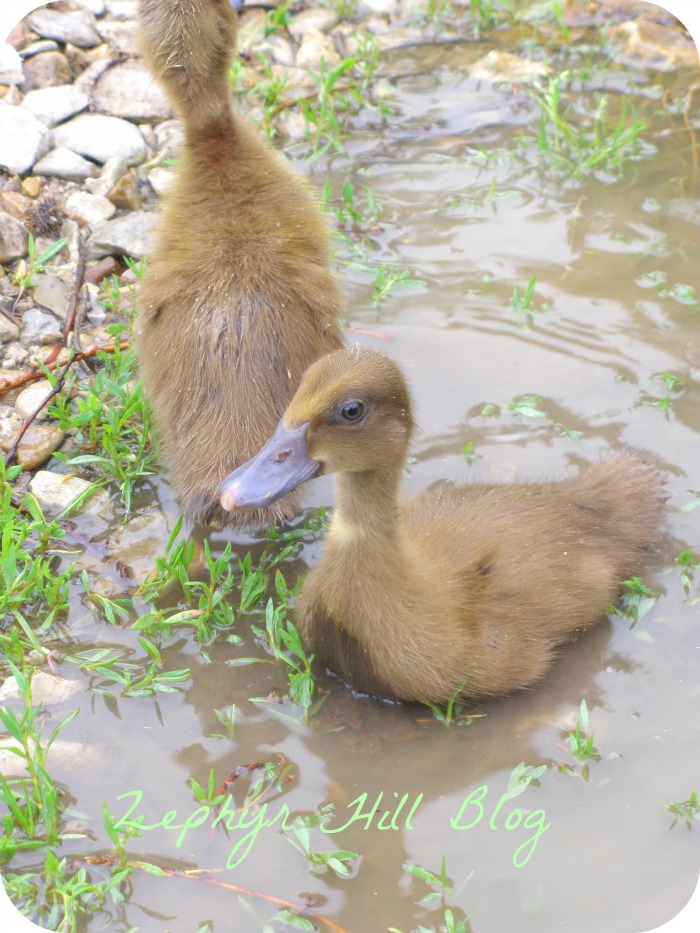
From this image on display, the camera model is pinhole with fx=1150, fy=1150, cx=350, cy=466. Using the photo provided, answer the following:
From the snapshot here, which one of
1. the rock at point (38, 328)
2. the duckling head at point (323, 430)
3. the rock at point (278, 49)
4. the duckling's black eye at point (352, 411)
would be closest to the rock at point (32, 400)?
the rock at point (38, 328)

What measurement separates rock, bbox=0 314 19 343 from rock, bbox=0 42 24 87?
1.60m

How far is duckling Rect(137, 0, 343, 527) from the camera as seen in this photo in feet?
11.9

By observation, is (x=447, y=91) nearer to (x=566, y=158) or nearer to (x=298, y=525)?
(x=566, y=158)

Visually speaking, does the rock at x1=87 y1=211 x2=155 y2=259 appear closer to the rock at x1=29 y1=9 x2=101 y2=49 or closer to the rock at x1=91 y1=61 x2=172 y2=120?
the rock at x1=91 y1=61 x2=172 y2=120

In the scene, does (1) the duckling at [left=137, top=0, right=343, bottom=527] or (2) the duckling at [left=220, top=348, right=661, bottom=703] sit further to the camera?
(1) the duckling at [left=137, top=0, right=343, bottom=527]

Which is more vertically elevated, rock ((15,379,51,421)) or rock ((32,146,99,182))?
rock ((32,146,99,182))

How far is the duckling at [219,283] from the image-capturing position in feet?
11.9

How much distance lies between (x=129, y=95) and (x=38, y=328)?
1680 millimetres

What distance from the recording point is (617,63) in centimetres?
622

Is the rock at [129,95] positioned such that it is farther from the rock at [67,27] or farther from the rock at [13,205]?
the rock at [13,205]

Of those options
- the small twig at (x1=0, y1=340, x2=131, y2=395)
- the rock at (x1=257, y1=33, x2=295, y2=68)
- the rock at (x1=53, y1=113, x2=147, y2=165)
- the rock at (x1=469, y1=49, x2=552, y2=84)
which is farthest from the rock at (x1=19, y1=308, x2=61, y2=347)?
the rock at (x1=469, y1=49, x2=552, y2=84)

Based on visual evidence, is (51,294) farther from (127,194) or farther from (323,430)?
(323,430)

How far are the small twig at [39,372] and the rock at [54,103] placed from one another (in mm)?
1572

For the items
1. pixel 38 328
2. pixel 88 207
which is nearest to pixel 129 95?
pixel 88 207
